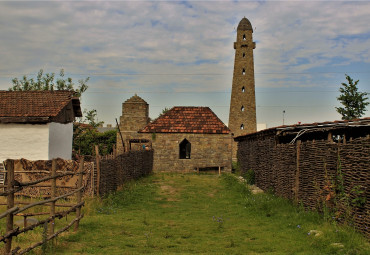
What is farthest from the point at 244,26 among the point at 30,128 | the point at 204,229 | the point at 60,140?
the point at 204,229

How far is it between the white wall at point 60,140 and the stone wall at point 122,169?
479cm

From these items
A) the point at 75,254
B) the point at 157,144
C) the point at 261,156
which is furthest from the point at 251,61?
the point at 75,254

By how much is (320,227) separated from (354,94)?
101ft

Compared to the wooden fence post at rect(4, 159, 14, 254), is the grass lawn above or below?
below

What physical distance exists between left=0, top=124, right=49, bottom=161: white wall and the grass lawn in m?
7.97

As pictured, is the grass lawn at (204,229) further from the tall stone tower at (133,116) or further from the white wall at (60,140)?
the tall stone tower at (133,116)

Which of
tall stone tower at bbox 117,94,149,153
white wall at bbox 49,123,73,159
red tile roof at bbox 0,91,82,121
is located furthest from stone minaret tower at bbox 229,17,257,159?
red tile roof at bbox 0,91,82,121

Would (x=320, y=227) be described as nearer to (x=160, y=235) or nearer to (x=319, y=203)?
(x=319, y=203)

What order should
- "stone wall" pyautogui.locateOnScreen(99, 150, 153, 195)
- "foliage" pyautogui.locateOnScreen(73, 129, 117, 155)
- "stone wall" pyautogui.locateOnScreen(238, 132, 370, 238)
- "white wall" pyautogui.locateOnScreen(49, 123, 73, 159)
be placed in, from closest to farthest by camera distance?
"stone wall" pyautogui.locateOnScreen(238, 132, 370, 238), "stone wall" pyautogui.locateOnScreen(99, 150, 153, 195), "white wall" pyautogui.locateOnScreen(49, 123, 73, 159), "foliage" pyautogui.locateOnScreen(73, 129, 117, 155)

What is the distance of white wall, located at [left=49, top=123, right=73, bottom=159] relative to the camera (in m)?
22.9

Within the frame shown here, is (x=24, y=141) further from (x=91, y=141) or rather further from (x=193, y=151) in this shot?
(x=91, y=141)

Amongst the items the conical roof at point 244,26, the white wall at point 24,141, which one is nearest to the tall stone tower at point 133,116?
the white wall at point 24,141

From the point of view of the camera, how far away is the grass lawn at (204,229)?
8242mm

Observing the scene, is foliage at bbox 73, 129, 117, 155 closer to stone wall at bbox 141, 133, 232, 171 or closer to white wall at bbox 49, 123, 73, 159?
stone wall at bbox 141, 133, 232, 171
